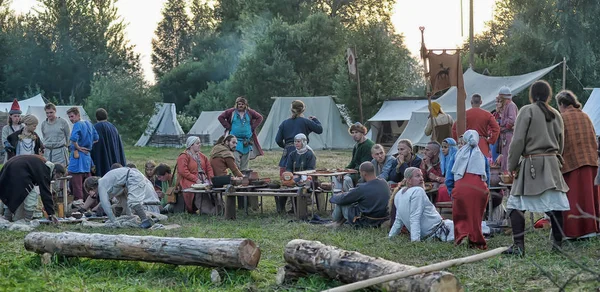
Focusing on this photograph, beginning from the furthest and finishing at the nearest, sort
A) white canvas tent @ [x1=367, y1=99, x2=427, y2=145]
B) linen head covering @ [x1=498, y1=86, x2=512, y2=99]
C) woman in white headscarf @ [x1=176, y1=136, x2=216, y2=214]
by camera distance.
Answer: white canvas tent @ [x1=367, y1=99, x2=427, y2=145], woman in white headscarf @ [x1=176, y1=136, x2=216, y2=214], linen head covering @ [x1=498, y1=86, x2=512, y2=99]

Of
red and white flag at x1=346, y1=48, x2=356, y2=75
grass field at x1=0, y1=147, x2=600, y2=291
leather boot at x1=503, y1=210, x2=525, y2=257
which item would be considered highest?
red and white flag at x1=346, y1=48, x2=356, y2=75

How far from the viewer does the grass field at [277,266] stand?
18.9ft

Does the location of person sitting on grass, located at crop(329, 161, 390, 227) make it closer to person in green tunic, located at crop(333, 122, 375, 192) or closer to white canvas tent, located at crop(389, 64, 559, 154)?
person in green tunic, located at crop(333, 122, 375, 192)

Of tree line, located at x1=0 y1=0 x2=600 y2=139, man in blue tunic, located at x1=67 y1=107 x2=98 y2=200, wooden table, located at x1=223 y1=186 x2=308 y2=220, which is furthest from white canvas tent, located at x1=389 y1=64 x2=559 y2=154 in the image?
man in blue tunic, located at x1=67 y1=107 x2=98 y2=200

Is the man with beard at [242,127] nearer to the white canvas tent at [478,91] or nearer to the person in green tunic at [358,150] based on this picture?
the person in green tunic at [358,150]

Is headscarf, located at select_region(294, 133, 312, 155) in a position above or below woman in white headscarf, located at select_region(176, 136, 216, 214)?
above

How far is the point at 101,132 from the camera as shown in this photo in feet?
39.3

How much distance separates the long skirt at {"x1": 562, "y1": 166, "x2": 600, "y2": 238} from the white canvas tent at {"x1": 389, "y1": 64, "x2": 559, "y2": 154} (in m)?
10.1

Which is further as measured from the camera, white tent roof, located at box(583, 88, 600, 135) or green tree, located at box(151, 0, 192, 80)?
green tree, located at box(151, 0, 192, 80)

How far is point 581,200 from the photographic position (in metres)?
7.37

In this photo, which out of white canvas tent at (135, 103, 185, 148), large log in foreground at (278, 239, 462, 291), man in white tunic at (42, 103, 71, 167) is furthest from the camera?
white canvas tent at (135, 103, 185, 148)

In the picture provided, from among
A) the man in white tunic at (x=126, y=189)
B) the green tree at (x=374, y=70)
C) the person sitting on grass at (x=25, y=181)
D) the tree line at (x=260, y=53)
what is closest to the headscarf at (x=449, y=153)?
the man in white tunic at (x=126, y=189)

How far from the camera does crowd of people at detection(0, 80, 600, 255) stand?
6.80 meters

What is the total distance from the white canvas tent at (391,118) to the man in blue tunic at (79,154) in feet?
39.0
